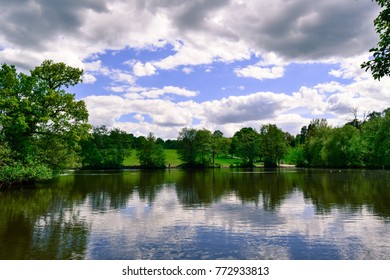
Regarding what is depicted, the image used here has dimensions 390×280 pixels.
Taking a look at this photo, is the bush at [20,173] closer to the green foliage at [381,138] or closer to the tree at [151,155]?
the green foliage at [381,138]

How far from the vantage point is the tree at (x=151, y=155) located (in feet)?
408

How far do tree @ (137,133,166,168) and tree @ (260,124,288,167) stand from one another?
3816 cm

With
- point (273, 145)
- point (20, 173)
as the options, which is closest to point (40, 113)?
point (20, 173)

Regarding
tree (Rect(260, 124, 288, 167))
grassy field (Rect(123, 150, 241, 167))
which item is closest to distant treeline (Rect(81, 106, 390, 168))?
tree (Rect(260, 124, 288, 167))

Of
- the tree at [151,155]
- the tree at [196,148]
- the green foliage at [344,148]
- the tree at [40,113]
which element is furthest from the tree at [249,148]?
the tree at [40,113]

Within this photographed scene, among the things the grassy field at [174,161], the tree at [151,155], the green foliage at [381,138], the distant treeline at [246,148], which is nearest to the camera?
the green foliage at [381,138]

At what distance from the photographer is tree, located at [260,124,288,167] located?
125 metres

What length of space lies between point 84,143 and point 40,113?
7942 centimetres

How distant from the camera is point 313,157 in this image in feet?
360

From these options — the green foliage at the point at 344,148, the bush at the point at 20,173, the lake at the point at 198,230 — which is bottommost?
the lake at the point at 198,230

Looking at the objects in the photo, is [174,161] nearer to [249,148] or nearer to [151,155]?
[151,155]

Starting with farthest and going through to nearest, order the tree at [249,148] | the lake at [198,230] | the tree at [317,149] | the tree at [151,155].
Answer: the tree at [249,148] → the tree at [151,155] → the tree at [317,149] → the lake at [198,230]
